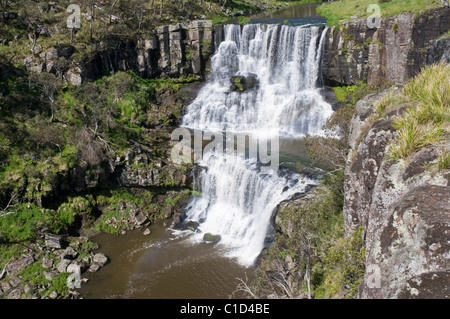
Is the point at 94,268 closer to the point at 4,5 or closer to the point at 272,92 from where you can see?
the point at 272,92

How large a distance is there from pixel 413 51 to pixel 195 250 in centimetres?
2279

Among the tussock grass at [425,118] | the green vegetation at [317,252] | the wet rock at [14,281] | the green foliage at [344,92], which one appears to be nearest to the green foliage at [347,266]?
the green vegetation at [317,252]

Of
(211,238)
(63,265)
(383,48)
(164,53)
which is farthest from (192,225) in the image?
(383,48)

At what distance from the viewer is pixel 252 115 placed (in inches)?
1254

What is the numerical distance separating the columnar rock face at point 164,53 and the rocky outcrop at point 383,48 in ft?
41.4

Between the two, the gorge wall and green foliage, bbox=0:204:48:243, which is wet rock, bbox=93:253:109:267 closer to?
green foliage, bbox=0:204:48:243

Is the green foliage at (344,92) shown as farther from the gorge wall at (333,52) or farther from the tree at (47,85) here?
the tree at (47,85)

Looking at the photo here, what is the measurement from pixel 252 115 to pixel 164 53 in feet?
39.6

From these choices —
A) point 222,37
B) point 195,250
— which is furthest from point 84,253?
point 222,37

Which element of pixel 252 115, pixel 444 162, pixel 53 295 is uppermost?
pixel 444 162

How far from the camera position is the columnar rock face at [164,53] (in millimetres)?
33469

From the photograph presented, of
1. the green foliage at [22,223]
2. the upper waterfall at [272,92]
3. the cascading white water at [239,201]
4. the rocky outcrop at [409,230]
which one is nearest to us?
the rocky outcrop at [409,230]

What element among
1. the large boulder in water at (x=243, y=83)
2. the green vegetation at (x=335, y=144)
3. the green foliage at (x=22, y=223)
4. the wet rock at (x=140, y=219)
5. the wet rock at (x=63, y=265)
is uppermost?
the large boulder in water at (x=243, y=83)
